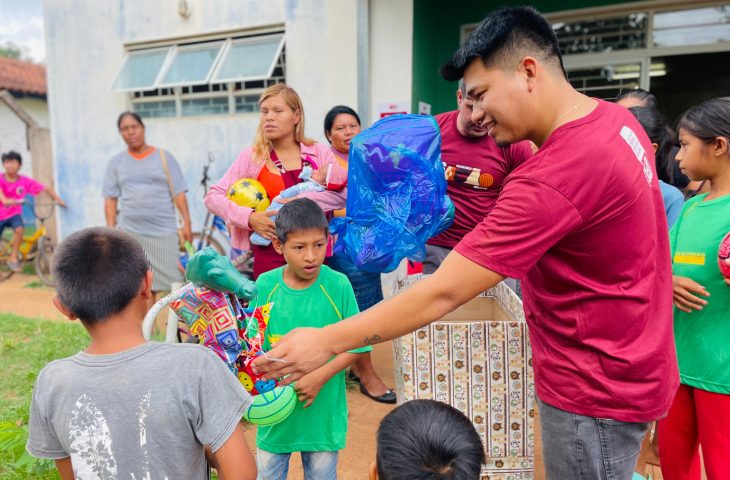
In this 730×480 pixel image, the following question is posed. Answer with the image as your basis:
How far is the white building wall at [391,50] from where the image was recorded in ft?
16.9

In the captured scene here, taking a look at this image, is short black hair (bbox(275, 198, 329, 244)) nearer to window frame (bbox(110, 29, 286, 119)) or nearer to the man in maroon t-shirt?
the man in maroon t-shirt

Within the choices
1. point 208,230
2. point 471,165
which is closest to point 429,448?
point 471,165

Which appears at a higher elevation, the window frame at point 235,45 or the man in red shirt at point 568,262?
the window frame at point 235,45

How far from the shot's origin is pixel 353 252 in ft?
7.28

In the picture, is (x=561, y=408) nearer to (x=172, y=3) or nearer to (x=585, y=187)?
(x=585, y=187)

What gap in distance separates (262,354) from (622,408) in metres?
1.01

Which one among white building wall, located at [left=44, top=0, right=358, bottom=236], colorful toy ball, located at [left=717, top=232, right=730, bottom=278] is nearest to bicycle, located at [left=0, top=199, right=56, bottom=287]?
white building wall, located at [left=44, top=0, right=358, bottom=236]

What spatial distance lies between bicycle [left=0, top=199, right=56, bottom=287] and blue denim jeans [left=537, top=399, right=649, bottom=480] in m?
8.06

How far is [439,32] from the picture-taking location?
19.9ft

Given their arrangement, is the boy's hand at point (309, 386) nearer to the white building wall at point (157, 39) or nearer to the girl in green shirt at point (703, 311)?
the girl in green shirt at point (703, 311)

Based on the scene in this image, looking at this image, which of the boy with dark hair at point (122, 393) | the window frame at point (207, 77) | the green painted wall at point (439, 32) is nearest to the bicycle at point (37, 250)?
the window frame at point (207, 77)

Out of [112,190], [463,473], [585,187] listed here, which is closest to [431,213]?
[585,187]

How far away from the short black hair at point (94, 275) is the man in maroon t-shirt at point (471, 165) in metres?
1.77

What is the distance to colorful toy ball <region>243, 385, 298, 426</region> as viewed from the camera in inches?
60.4
